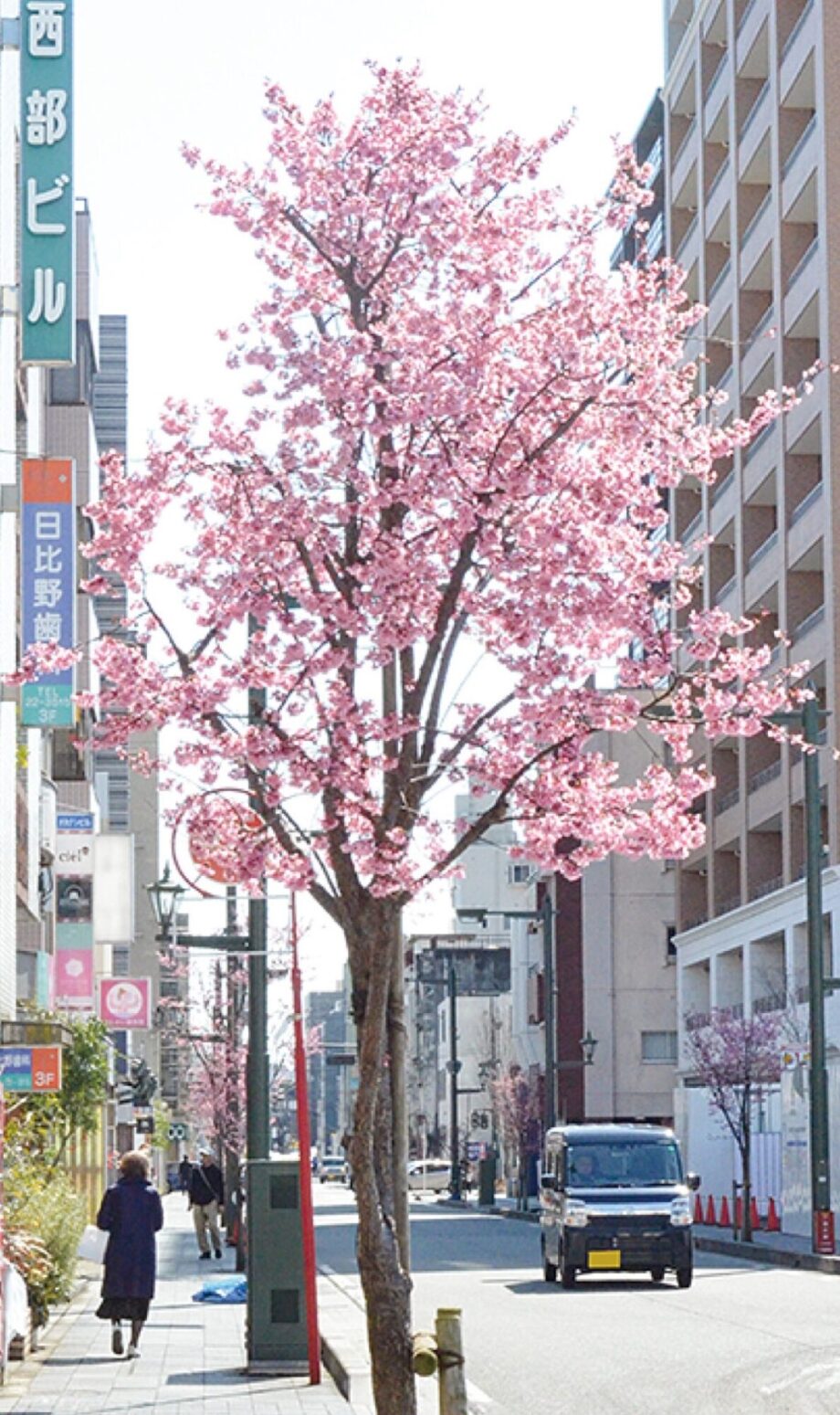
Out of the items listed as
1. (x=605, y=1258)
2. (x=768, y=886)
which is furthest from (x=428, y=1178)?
(x=605, y=1258)

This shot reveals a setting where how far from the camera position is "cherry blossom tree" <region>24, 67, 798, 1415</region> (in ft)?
36.4

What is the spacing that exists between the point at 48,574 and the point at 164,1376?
9.50 metres

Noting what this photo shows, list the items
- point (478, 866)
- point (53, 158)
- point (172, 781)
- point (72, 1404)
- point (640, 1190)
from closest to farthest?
point (172, 781) → point (72, 1404) → point (53, 158) → point (640, 1190) → point (478, 866)

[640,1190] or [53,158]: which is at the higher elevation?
[53,158]

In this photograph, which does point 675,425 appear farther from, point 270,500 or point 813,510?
point 813,510

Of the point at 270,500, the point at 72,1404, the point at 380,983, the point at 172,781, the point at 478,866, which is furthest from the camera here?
the point at 478,866

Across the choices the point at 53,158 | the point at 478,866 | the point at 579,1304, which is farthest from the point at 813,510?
the point at 478,866

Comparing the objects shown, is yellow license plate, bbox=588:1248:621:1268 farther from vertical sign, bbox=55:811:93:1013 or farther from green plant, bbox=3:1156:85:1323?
vertical sign, bbox=55:811:93:1013

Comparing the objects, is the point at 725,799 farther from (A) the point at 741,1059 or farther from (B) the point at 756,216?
(A) the point at 741,1059

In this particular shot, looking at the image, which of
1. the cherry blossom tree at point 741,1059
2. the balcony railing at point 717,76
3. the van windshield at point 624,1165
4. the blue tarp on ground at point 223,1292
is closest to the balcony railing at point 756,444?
the balcony railing at point 717,76

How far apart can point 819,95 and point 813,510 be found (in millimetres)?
9231

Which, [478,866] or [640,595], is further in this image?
[478,866]

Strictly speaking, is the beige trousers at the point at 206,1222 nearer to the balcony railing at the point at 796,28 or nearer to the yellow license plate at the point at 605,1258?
the yellow license plate at the point at 605,1258

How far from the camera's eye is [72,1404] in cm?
1691
